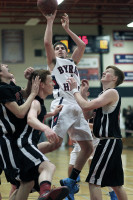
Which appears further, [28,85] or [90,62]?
[90,62]

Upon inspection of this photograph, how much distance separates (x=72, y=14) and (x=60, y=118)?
13.0 meters

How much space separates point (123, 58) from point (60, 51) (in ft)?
41.5

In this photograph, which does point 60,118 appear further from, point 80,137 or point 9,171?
point 9,171

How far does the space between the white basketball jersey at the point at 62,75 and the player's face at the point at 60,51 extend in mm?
223

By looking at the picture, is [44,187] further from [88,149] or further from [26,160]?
[88,149]

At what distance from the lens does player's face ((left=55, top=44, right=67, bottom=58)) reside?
207 inches

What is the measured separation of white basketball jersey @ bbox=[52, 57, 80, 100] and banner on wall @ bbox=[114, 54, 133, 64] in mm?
12648

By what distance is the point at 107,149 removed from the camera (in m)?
4.04

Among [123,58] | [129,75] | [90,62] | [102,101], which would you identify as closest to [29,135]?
[102,101]

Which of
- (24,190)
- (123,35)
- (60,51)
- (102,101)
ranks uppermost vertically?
(123,35)

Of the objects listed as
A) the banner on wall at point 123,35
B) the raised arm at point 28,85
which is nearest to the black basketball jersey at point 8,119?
the raised arm at point 28,85

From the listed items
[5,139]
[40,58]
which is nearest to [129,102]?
[40,58]

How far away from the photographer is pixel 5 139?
11.6 feet

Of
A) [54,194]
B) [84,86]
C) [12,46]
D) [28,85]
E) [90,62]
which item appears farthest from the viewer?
[90,62]
